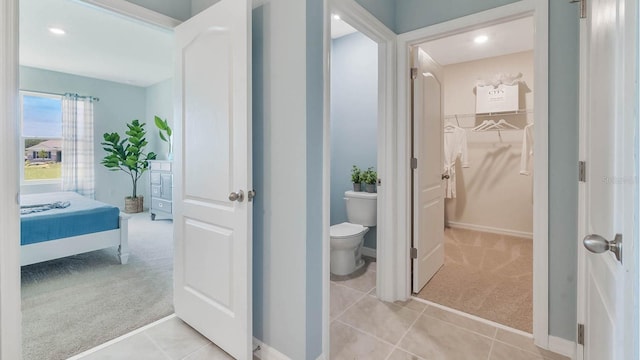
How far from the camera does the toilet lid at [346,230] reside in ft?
9.03

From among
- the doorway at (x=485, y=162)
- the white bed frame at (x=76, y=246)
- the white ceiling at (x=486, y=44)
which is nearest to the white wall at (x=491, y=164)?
the doorway at (x=485, y=162)

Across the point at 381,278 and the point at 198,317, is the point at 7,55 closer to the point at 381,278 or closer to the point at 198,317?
the point at 198,317

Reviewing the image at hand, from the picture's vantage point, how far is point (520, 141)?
13.5 ft

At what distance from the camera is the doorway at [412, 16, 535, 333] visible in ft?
9.22

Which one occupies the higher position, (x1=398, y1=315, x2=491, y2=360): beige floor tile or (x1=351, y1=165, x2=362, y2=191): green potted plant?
(x1=351, y1=165, x2=362, y2=191): green potted plant

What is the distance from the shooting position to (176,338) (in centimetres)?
184

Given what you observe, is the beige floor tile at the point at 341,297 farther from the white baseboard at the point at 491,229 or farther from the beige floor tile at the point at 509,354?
the white baseboard at the point at 491,229

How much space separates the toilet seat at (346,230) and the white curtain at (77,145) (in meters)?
5.06

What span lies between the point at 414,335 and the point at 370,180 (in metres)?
1.56

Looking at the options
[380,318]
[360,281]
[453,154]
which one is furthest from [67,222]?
[453,154]

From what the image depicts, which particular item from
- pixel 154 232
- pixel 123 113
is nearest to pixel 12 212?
pixel 154 232

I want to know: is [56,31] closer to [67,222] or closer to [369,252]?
[67,222]

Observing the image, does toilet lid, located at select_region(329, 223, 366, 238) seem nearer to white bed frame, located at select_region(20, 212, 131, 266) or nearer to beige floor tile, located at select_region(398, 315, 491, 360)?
beige floor tile, located at select_region(398, 315, 491, 360)

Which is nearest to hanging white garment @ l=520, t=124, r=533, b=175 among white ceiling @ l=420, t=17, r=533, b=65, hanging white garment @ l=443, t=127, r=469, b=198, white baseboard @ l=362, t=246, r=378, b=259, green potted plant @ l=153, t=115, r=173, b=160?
hanging white garment @ l=443, t=127, r=469, b=198
